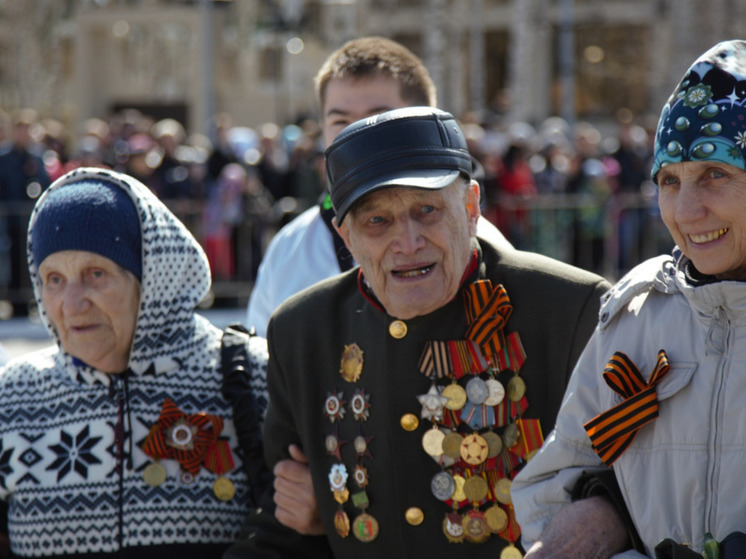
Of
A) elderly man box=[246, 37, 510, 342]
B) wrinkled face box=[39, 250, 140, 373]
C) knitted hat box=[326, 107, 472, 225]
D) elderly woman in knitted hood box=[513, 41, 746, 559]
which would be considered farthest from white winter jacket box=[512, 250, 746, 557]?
elderly man box=[246, 37, 510, 342]

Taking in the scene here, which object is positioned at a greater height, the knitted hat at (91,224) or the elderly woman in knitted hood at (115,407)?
the knitted hat at (91,224)

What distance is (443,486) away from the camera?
317cm

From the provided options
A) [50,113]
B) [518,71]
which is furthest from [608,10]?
[50,113]

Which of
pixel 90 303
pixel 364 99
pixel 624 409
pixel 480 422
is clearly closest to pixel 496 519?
pixel 480 422

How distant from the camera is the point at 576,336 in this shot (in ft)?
10.2

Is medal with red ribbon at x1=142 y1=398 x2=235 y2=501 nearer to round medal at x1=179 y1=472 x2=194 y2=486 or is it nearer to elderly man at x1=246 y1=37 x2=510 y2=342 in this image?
round medal at x1=179 y1=472 x2=194 y2=486

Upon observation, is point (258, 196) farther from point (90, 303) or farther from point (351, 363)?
point (351, 363)

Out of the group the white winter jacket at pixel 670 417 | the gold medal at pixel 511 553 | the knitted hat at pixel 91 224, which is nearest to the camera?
the white winter jacket at pixel 670 417

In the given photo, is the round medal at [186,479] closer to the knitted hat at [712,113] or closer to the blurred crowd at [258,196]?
the knitted hat at [712,113]

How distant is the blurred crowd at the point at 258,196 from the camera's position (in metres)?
13.4

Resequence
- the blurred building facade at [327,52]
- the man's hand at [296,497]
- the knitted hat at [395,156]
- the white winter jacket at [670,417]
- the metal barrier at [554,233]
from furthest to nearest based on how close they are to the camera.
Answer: the blurred building facade at [327,52]
the metal barrier at [554,233]
the man's hand at [296,497]
the knitted hat at [395,156]
the white winter jacket at [670,417]

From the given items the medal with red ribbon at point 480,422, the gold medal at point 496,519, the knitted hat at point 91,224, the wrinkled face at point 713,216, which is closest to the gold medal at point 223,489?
the knitted hat at point 91,224

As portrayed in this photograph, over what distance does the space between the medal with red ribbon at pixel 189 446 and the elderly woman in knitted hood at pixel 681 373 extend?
1.34 meters

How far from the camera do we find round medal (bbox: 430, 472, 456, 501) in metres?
3.16
